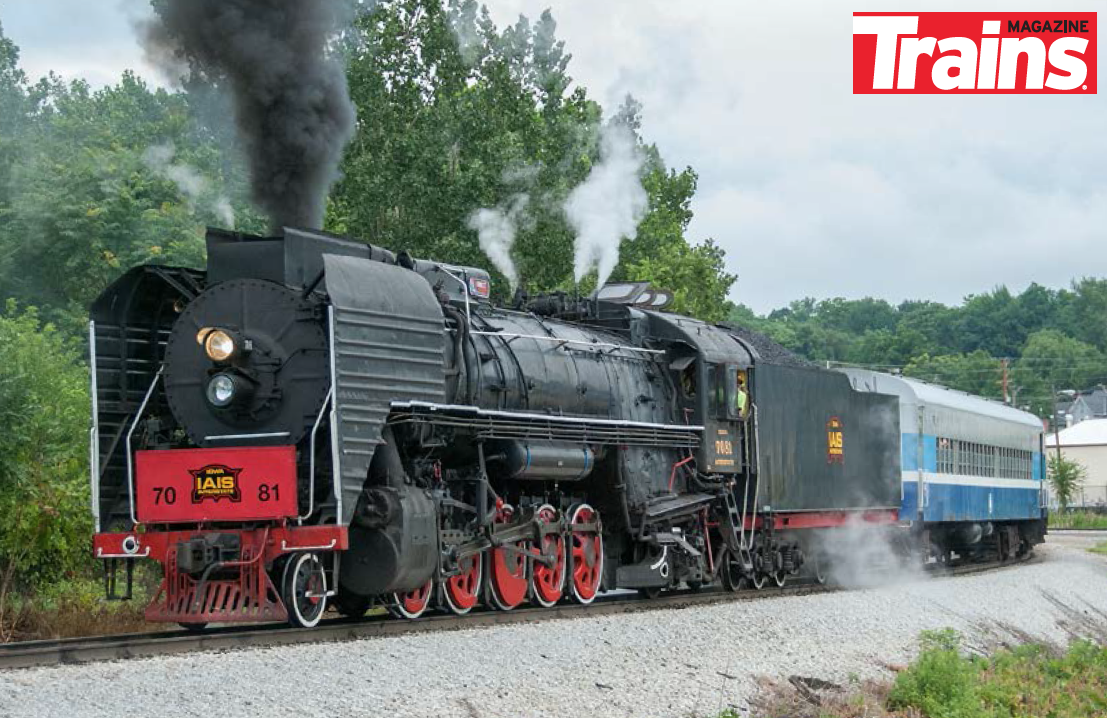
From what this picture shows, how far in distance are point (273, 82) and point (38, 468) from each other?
5386 millimetres

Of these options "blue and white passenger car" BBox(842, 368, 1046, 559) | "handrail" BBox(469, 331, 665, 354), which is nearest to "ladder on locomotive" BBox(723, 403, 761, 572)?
"handrail" BBox(469, 331, 665, 354)

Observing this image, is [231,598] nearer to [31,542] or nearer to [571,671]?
[571,671]

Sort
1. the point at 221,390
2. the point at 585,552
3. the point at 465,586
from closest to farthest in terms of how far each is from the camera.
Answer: the point at 221,390
the point at 465,586
the point at 585,552

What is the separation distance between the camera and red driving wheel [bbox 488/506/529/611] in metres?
15.1

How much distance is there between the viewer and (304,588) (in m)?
12.9

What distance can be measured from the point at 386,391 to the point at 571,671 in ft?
11.2

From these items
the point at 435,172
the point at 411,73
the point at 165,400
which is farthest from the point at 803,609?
the point at 411,73

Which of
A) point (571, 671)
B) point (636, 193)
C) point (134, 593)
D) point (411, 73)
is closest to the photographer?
point (571, 671)

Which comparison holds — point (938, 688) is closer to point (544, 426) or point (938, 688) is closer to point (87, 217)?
point (544, 426)

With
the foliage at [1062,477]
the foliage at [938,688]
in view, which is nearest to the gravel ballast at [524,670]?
the foliage at [938,688]

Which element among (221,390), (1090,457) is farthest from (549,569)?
(1090,457)

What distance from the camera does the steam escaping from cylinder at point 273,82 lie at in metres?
15.4

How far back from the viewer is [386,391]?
13180mm

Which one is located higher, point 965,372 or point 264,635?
point 965,372
